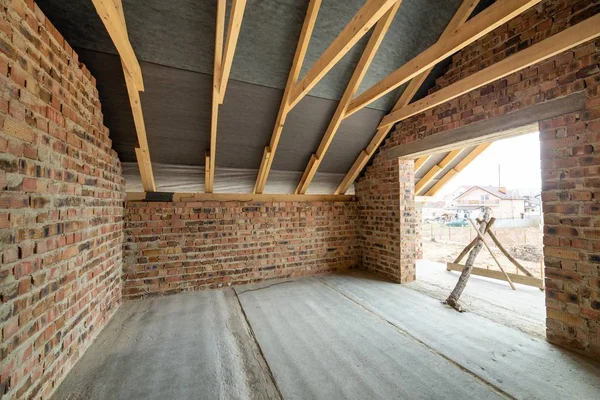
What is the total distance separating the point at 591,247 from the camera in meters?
2.04

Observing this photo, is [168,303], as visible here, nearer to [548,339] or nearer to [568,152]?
[548,339]

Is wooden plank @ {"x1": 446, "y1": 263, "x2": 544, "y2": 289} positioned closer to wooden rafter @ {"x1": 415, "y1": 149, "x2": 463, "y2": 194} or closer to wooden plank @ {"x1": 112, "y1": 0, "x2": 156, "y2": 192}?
wooden rafter @ {"x1": 415, "y1": 149, "x2": 463, "y2": 194}

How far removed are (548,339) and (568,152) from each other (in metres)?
1.73

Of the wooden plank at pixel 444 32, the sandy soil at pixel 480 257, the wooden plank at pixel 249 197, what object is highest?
the wooden plank at pixel 444 32

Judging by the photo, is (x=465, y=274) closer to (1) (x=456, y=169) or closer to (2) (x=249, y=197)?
(1) (x=456, y=169)

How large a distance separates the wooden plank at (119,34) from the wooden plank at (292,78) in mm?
1477

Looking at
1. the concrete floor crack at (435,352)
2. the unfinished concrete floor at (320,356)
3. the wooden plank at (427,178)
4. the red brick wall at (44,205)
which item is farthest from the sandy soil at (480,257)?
the red brick wall at (44,205)

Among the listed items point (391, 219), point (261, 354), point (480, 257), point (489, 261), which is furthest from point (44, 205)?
point (480, 257)

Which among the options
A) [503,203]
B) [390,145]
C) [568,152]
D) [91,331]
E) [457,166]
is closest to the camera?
[568,152]

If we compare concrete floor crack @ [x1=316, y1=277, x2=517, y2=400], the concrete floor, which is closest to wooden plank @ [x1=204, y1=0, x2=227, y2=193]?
concrete floor crack @ [x1=316, y1=277, x2=517, y2=400]

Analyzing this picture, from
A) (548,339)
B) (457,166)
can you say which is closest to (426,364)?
(548,339)

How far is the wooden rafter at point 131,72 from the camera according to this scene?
164 cm

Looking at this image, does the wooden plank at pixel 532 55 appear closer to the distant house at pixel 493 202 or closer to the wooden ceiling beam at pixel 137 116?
the wooden ceiling beam at pixel 137 116

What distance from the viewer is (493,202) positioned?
18.5 metres
